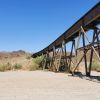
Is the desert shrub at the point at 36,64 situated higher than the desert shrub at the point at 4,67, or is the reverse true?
the desert shrub at the point at 36,64

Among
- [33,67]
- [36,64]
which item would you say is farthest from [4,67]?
[36,64]

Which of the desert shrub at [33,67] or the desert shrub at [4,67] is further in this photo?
the desert shrub at [33,67]

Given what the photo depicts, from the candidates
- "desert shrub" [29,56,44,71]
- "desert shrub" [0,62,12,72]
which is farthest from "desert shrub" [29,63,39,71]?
"desert shrub" [0,62,12,72]

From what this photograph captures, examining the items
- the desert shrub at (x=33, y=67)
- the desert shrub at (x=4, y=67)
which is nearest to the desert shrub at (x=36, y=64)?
the desert shrub at (x=33, y=67)

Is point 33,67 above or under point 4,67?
above

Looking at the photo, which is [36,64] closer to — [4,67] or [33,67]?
[33,67]

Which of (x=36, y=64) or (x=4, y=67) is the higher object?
(x=36, y=64)

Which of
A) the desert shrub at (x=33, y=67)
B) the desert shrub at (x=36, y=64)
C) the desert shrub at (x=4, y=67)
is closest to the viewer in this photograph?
the desert shrub at (x=4, y=67)

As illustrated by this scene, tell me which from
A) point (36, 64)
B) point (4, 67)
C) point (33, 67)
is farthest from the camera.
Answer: point (36, 64)

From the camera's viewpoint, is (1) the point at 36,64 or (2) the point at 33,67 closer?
(2) the point at 33,67

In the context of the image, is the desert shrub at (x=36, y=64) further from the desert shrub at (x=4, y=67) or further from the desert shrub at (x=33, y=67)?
the desert shrub at (x=4, y=67)

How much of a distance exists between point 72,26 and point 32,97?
14402 mm

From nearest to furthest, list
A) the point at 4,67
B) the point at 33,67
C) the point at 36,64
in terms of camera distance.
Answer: the point at 4,67
the point at 33,67
the point at 36,64

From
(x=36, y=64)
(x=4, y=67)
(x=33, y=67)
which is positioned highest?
(x=36, y=64)
